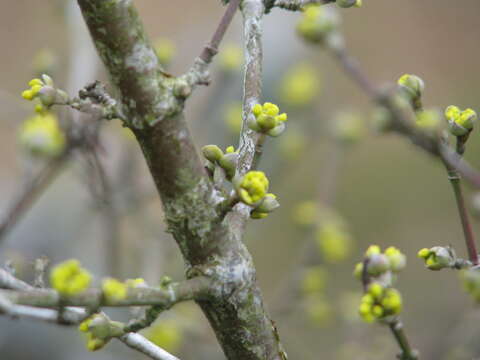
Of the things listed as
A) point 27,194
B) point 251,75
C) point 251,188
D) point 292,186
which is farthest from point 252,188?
point 292,186

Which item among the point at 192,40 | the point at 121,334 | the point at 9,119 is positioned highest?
the point at 192,40

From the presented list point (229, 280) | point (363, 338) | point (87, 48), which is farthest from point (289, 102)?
point (229, 280)

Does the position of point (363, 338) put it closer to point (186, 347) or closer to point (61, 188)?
point (186, 347)

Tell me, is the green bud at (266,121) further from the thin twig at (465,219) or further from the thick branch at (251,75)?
the thin twig at (465,219)

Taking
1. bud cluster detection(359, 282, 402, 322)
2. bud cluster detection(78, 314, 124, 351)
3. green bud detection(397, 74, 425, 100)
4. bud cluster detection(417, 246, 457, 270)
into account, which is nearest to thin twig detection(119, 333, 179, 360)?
bud cluster detection(78, 314, 124, 351)

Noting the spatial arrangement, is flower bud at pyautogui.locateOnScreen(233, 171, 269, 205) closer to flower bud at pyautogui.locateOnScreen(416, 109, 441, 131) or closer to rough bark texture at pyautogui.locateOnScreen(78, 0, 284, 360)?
rough bark texture at pyautogui.locateOnScreen(78, 0, 284, 360)

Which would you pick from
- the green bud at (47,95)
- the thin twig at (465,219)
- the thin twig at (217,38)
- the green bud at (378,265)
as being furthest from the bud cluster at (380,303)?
the green bud at (47,95)
